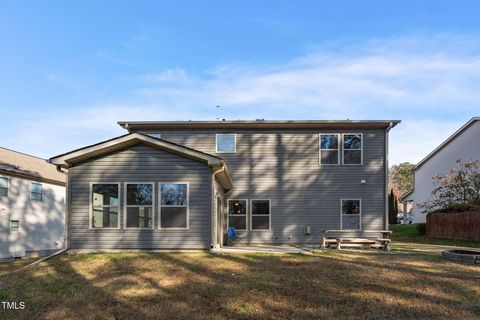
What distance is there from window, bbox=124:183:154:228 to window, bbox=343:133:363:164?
29.5ft

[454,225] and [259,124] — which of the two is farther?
[454,225]

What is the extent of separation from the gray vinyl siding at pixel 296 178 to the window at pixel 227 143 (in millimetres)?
185

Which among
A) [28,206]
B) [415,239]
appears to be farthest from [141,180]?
[415,239]

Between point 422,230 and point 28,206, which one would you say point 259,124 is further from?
point 28,206

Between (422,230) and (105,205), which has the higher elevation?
(105,205)

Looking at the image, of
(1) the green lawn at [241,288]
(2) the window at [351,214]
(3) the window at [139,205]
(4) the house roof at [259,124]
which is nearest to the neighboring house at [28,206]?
(4) the house roof at [259,124]

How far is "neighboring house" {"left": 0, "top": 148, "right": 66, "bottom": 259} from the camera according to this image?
22.1m

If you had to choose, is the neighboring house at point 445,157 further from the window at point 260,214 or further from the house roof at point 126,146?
the house roof at point 126,146

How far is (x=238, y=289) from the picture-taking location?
297 inches

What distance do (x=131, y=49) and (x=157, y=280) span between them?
447 inches

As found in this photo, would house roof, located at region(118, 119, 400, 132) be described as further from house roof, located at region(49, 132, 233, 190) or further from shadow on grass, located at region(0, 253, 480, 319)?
shadow on grass, located at region(0, 253, 480, 319)

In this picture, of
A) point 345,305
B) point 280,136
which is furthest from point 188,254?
point 280,136

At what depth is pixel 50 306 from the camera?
687 cm

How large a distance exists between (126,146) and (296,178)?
7.92 m
